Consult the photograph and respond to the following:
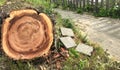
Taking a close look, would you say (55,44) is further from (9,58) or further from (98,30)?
(98,30)

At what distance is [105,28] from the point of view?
28.9 ft

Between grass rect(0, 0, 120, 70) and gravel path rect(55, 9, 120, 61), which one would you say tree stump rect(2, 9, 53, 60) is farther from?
gravel path rect(55, 9, 120, 61)

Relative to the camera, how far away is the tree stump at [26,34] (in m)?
6.08

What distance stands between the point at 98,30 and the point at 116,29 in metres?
0.55

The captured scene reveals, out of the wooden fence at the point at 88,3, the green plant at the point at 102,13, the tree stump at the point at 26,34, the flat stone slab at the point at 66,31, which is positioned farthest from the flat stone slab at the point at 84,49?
the wooden fence at the point at 88,3

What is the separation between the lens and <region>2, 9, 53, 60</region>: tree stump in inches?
239

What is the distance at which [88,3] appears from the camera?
36.8 ft

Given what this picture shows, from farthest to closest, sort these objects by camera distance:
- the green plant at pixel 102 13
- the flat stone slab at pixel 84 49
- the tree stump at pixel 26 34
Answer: the green plant at pixel 102 13, the flat stone slab at pixel 84 49, the tree stump at pixel 26 34

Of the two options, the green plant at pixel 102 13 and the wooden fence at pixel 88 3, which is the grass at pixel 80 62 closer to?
the green plant at pixel 102 13

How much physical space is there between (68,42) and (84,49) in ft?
1.22

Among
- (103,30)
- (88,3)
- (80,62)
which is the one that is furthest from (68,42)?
(88,3)

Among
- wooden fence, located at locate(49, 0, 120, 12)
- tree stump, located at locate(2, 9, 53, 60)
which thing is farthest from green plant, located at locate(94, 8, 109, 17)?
tree stump, located at locate(2, 9, 53, 60)

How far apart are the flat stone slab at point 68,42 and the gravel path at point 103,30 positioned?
80 centimetres

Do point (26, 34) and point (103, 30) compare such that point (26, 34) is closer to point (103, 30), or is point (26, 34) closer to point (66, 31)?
point (66, 31)
